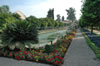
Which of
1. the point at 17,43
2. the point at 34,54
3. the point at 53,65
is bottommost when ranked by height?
the point at 53,65

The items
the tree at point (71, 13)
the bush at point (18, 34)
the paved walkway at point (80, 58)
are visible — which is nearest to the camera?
the paved walkway at point (80, 58)

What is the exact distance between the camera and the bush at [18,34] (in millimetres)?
4061

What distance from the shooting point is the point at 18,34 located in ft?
13.8

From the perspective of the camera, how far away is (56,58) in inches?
130

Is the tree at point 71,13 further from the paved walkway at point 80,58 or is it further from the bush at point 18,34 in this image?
the bush at point 18,34

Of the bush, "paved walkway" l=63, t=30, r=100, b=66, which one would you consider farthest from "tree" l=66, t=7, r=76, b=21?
the bush

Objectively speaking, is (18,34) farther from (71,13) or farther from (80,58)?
(71,13)

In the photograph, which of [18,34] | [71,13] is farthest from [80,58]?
[71,13]

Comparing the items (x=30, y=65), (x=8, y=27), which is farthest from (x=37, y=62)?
(x=8, y=27)

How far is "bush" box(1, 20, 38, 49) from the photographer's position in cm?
406

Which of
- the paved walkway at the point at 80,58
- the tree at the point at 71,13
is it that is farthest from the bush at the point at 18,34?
the tree at the point at 71,13

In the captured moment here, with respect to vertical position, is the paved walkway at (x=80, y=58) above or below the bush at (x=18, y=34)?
below

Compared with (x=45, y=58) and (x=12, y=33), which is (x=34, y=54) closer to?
(x=45, y=58)

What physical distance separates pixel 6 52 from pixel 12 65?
3.75 ft
